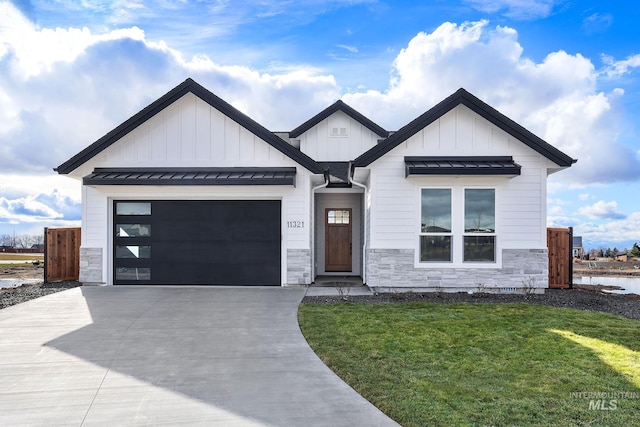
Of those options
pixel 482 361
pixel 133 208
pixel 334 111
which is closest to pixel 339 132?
pixel 334 111

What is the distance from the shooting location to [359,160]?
10.4 m

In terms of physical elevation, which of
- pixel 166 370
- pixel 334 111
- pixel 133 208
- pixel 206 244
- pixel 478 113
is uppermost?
pixel 334 111

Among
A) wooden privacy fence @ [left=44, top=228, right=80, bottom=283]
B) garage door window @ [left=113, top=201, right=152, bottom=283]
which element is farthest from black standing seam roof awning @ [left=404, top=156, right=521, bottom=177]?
wooden privacy fence @ [left=44, top=228, right=80, bottom=283]

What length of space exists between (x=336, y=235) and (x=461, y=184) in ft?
15.9

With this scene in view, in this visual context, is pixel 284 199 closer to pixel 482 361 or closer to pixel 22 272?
pixel 482 361

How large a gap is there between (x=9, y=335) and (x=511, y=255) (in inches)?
449

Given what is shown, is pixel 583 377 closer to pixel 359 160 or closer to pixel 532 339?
pixel 532 339

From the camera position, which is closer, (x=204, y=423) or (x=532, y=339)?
(x=204, y=423)

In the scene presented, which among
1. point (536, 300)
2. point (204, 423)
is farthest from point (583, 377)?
point (536, 300)

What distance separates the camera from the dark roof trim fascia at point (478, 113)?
10.3 metres

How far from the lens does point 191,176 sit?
10.5 m

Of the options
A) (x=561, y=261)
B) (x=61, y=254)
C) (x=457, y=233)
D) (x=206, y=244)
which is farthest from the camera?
(x=61, y=254)

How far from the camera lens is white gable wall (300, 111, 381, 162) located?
15477mm

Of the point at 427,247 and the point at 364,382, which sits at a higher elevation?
the point at 427,247
